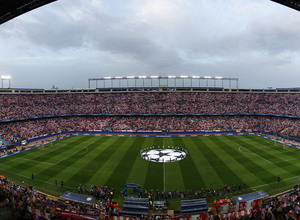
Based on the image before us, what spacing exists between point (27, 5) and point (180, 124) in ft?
176

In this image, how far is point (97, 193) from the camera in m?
23.0

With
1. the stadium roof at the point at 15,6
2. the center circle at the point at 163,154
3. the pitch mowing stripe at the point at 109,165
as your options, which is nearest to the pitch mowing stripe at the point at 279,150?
the center circle at the point at 163,154

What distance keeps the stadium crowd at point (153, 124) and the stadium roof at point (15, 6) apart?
45118mm

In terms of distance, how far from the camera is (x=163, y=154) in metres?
37.4

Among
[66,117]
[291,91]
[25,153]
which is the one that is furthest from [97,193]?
[291,91]

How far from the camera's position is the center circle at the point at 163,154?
1364 inches

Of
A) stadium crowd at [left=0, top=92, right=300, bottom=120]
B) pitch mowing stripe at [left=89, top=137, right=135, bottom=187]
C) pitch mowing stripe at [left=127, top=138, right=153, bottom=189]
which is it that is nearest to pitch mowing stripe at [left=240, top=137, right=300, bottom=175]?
pitch mowing stripe at [left=127, top=138, right=153, bottom=189]

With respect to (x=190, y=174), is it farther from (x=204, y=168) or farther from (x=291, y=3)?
(x=291, y=3)

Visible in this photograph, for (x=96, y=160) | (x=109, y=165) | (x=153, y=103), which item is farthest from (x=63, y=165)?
(x=153, y=103)

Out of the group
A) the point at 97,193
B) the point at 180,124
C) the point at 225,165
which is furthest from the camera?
the point at 180,124

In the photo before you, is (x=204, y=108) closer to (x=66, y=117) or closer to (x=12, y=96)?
(x=66, y=117)

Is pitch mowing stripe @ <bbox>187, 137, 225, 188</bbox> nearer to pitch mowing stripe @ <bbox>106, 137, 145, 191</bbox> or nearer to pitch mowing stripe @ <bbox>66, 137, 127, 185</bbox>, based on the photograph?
pitch mowing stripe @ <bbox>106, 137, 145, 191</bbox>

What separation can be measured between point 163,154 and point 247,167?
15682mm

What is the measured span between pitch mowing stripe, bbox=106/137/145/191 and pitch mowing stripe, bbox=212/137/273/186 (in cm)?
1817
